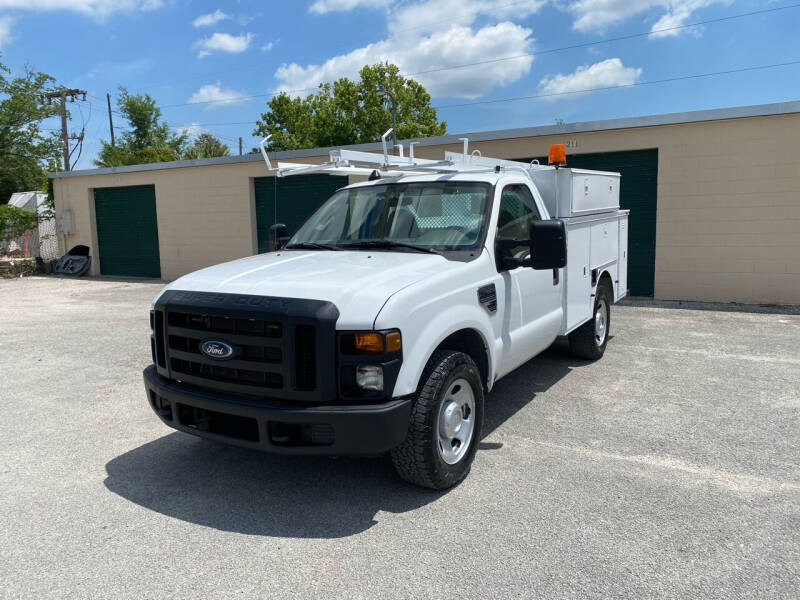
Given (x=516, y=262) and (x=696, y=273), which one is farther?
(x=696, y=273)

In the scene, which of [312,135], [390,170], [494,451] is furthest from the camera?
[312,135]

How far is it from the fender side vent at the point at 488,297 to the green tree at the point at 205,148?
56.5 metres

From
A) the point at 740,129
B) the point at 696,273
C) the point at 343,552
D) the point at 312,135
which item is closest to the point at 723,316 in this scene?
the point at 696,273

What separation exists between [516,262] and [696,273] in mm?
7829

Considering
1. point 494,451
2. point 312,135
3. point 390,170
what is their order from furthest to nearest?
point 312,135 < point 390,170 < point 494,451

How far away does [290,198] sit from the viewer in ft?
51.5

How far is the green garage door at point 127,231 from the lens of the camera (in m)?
18.6

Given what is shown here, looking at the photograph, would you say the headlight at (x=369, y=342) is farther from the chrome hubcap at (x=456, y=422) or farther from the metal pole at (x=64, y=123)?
the metal pole at (x=64, y=123)

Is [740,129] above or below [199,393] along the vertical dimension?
above

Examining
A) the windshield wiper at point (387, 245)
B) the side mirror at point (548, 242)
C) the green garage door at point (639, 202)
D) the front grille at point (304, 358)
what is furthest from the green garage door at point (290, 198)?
the front grille at point (304, 358)

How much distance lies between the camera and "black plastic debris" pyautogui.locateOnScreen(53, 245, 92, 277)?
1944 cm

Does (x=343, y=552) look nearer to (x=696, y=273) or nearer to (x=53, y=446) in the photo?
(x=53, y=446)

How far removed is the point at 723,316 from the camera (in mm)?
9883

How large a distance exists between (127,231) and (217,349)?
1719cm
